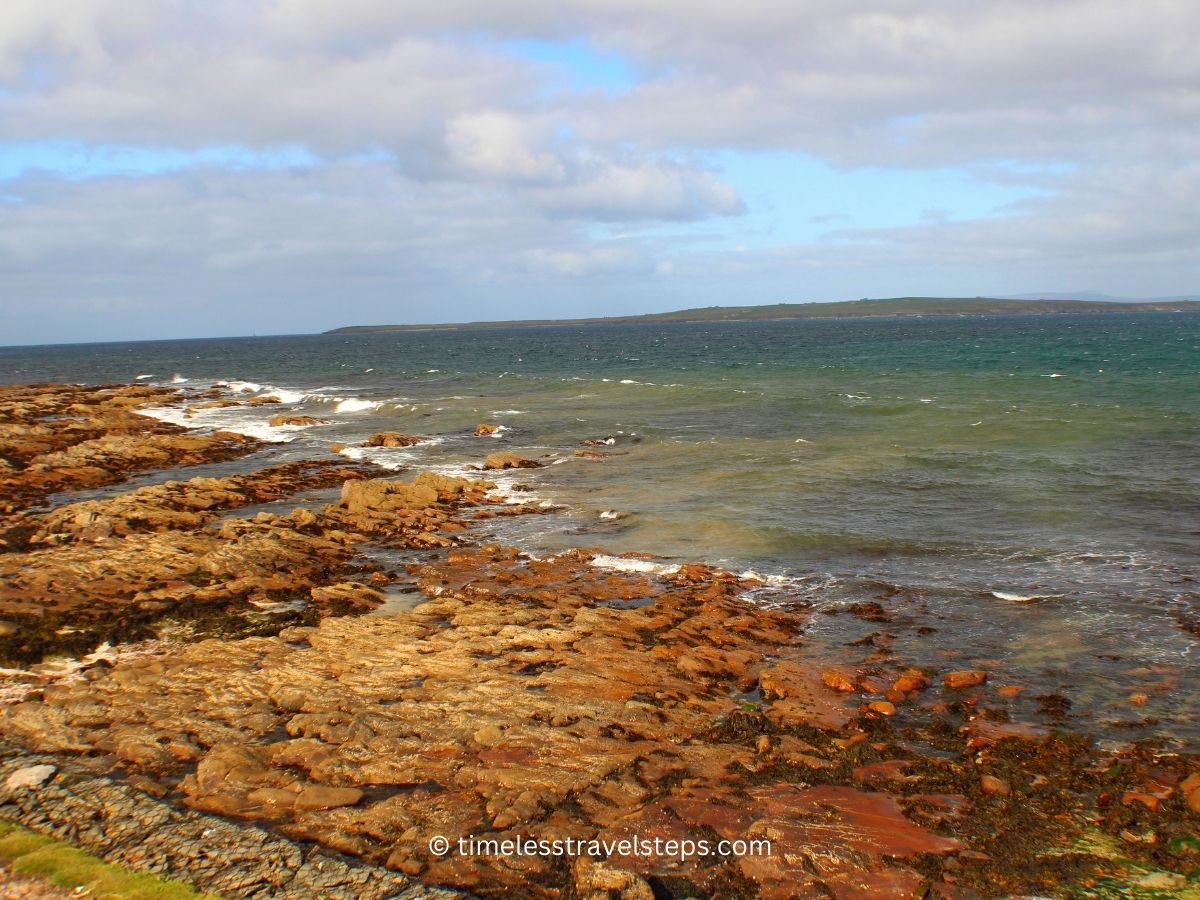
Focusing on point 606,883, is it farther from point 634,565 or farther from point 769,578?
point 634,565

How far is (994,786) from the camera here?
11.1m

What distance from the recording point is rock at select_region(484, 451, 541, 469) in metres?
36.4

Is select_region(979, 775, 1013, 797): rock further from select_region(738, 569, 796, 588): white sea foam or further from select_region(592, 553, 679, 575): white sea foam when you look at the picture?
select_region(592, 553, 679, 575): white sea foam

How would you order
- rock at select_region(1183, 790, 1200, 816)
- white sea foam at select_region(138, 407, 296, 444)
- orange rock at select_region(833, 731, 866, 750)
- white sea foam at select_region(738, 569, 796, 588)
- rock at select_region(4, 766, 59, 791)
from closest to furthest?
rock at select_region(4, 766, 59, 791)
rock at select_region(1183, 790, 1200, 816)
orange rock at select_region(833, 731, 866, 750)
white sea foam at select_region(738, 569, 796, 588)
white sea foam at select_region(138, 407, 296, 444)

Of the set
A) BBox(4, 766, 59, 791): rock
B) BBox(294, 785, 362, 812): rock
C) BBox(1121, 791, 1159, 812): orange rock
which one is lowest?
BBox(1121, 791, 1159, 812): orange rock

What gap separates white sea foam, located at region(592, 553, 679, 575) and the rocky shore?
282mm

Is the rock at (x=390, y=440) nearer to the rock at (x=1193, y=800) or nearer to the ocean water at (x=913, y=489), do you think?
the ocean water at (x=913, y=489)

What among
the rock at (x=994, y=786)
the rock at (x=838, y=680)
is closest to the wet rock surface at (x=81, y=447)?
the rock at (x=838, y=680)

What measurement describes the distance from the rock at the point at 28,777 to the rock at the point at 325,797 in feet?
9.82

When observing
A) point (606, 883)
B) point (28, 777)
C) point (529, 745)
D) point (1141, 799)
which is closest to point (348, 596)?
point (529, 745)

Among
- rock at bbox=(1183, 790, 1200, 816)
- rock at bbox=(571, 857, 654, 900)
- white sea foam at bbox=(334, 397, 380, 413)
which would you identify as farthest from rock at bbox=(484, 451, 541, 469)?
rock at bbox=(1183, 790, 1200, 816)

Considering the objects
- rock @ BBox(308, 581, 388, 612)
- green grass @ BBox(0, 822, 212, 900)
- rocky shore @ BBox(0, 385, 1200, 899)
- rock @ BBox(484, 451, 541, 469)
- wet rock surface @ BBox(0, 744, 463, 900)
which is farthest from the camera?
rock @ BBox(484, 451, 541, 469)

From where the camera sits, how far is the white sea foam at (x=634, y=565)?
21375 mm

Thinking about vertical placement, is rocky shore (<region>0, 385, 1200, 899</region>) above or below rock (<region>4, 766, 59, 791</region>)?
below
